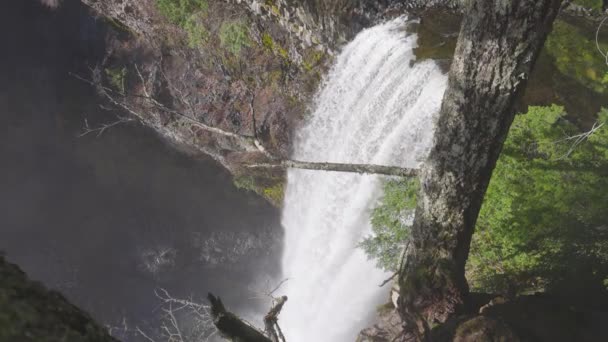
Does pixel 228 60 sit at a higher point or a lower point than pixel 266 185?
higher

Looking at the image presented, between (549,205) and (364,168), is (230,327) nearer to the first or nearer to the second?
(364,168)

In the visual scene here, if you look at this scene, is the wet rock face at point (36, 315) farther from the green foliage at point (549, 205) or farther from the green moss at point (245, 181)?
the green moss at point (245, 181)

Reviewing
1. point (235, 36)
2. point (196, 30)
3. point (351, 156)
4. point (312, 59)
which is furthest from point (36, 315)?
point (196, 30)

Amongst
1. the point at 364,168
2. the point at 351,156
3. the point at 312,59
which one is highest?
the point at 312,59

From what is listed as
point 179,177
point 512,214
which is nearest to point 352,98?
point 512,214

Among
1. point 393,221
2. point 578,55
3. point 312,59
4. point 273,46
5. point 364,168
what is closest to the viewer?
point 364,168

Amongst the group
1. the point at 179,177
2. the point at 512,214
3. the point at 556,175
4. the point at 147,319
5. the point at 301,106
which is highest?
the point at 179,177

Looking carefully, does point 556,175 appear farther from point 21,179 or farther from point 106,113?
point 21,179
